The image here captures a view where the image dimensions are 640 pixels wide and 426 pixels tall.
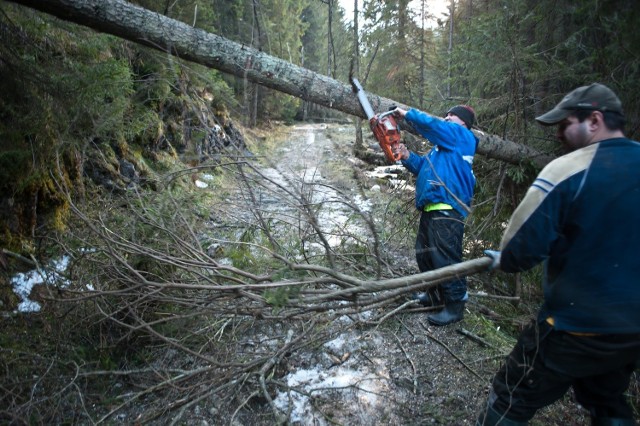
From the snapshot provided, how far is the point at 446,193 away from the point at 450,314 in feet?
3.73

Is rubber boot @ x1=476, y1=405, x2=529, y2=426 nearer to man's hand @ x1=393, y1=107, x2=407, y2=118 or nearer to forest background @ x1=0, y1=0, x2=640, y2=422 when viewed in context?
forest background @ x1=0, y1=0, x2=640, y2=422

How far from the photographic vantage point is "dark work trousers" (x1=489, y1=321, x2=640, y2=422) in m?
1.69

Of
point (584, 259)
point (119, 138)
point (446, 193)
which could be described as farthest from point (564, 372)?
point (119, 138)

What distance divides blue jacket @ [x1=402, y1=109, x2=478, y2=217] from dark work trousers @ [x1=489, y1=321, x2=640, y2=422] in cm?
150

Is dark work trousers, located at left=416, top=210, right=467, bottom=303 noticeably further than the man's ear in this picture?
Yes

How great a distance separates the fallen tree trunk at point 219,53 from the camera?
3039 mm

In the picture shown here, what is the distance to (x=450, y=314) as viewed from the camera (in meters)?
3.32

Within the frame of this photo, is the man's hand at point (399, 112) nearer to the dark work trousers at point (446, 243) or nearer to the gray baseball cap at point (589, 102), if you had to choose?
the dark work trousers at point (446, 243)

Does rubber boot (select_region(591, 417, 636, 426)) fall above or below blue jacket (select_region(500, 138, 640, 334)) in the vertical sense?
below

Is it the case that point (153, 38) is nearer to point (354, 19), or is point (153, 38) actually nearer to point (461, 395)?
point (461, 395)

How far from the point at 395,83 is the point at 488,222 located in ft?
39.9

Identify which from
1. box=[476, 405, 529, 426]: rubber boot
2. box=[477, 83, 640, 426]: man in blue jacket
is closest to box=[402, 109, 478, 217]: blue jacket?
box=[477, 83, 640, 426]: man in blue jacket

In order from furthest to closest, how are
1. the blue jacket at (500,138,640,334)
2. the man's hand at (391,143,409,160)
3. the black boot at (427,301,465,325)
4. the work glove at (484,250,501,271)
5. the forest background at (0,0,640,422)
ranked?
the man's hand at (391,143,409,160) → the black boot at (427,301,465,325) → the forest background at (0,0,640,422) → the work glove at (484,250,501,271) → the blue jacket at (500,138,640,334)

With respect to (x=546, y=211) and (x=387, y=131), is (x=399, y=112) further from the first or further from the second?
(x=546, y=211)
